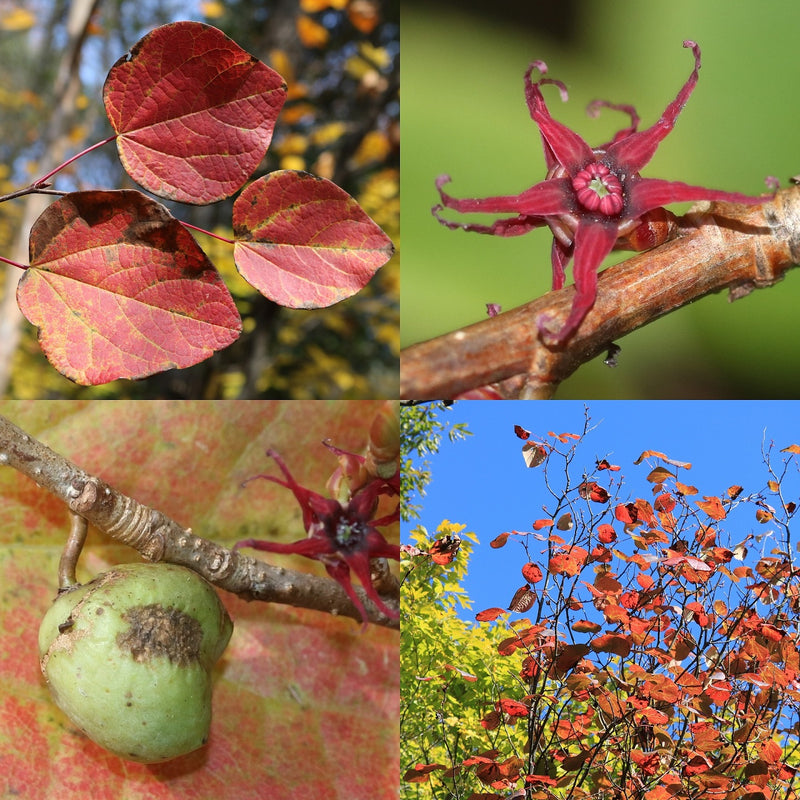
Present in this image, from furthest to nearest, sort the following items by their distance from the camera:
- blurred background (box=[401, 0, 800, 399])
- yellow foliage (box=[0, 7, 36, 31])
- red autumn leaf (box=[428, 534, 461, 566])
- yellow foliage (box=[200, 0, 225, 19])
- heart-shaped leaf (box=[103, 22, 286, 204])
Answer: yellow foliage (box=[200, 0, 225, 19]) → yellow foliage (box=[0, 7, 36, 31]) → red autumn leaf (box=[428, 534, 461, 566]) → blurred background (box=[401, 0, 800, 399]) → heart-shaped leaf (box=[103, 22, 286, 204])

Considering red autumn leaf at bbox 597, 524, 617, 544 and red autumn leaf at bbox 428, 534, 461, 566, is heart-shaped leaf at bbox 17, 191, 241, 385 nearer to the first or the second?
red autumn leaf at bbox 428, 534, 461, 566

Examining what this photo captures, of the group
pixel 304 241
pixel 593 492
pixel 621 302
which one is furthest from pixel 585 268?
pixel 593 492

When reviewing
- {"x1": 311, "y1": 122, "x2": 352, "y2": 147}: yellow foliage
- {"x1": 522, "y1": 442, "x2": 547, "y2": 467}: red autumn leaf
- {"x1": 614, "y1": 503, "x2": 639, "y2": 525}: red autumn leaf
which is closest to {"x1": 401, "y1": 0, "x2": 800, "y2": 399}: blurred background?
{"x1": 522, "y1": 442, "x2": 547, "y2": 467}: red autumn leaf

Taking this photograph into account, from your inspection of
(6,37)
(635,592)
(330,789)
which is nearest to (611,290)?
(330,789)

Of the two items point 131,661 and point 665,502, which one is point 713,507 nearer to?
point 665,502

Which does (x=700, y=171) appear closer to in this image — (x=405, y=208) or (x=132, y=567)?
(x=405, y=208)

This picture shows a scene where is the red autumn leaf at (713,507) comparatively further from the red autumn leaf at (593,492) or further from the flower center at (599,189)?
the flower center at (599,189)
